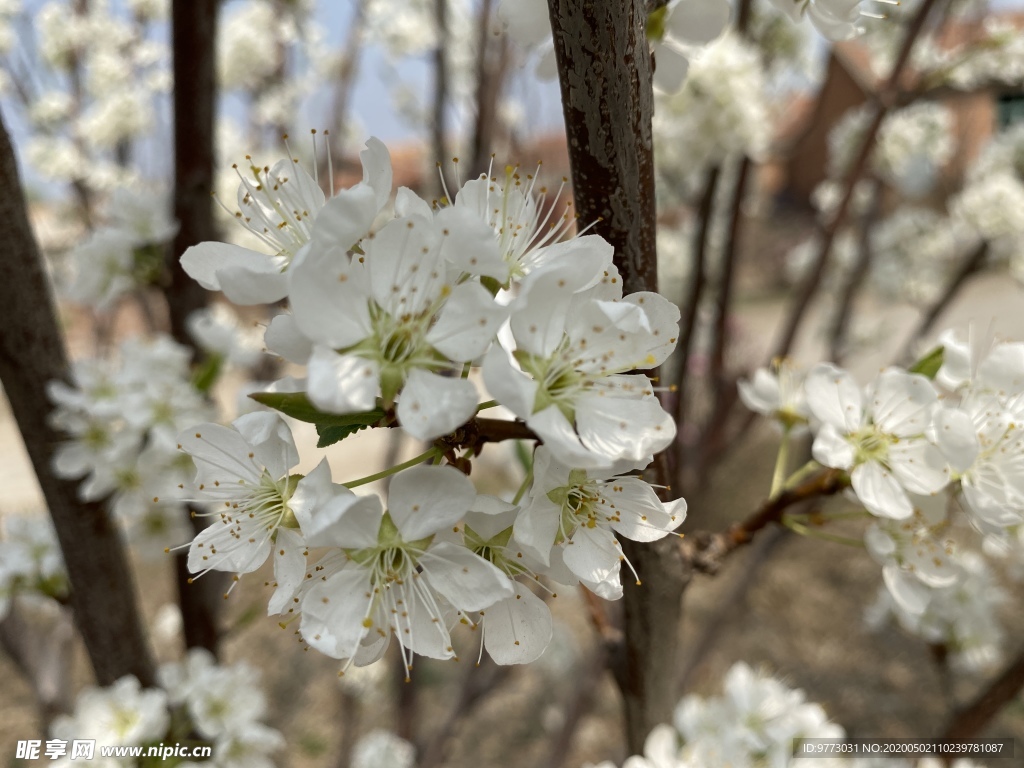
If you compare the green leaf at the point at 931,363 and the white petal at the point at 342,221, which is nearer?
the white petal at the point at 342,221

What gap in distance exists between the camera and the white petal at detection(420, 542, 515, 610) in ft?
1.90

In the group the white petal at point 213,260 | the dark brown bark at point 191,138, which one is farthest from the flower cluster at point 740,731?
the dark brown bark at point 191,138

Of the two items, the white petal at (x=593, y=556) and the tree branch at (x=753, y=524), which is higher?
the white petal at (x=593, y=556)

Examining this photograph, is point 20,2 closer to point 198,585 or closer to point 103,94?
point 103,94

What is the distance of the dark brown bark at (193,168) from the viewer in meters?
1.24

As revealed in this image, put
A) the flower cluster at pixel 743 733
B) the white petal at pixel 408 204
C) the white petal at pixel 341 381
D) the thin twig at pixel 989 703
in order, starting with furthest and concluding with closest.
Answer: the thin twig at pixel 989 703, the flower cluster at pixel 743 733, the white petal at pixel 408 204, the white petal at pixel 341 381

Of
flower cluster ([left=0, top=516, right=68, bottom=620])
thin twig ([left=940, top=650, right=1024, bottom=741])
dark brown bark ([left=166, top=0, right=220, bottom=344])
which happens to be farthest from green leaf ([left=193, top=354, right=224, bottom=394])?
thin twig ([left=940, top=650, right=1024, bottom=741])

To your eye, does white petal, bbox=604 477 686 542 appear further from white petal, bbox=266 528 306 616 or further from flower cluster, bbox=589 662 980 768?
flower cluster, bbox=589 662 980 768

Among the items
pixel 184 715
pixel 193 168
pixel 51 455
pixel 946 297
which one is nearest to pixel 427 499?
pixel 51 455

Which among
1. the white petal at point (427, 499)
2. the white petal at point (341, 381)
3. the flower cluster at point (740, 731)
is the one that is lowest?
the flower cluster at point (740, 731)

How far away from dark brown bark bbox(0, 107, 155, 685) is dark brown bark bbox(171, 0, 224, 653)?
136 mm

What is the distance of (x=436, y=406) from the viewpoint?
52 centimetres

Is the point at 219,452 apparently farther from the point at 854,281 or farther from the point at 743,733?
the point at 854,281

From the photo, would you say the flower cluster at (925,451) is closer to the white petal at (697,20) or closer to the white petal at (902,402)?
the white petal at (902,402)
